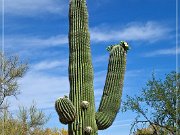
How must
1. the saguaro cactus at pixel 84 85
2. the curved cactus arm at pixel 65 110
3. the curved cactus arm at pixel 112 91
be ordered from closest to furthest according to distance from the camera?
the curved cactus arm at pixel 65 110
the saguaro cactus at pixel 84 85
the curved cactus arm at pixel 112 91

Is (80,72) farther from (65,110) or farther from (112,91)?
(65,110)

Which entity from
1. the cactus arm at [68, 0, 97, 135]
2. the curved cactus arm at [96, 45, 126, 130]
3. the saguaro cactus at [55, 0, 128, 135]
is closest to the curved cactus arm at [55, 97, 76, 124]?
the saguaro cactus at [55, 0, 128, 135]

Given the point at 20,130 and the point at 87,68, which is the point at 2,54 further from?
the point at 87,68

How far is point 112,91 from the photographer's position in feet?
38.3

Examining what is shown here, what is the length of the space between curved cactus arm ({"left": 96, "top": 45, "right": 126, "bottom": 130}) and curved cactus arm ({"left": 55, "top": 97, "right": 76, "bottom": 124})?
840mm

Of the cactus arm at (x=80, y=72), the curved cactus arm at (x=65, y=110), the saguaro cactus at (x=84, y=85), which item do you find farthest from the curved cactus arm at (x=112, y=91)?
the curved cactus arm at (x=65, y=110)

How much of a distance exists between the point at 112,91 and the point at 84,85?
819 mm

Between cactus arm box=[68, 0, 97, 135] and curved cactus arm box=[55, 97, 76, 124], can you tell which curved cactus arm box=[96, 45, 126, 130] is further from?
curved cactus arm box=[55, 97, 76, 124]

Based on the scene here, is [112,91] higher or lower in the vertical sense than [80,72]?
lower

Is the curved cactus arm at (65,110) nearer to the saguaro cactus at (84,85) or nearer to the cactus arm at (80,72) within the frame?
the saguaro cactus at (84,85)

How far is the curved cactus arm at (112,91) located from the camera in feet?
37.9

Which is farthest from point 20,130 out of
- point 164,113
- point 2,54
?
point 164,113

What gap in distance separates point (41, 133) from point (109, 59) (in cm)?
2075

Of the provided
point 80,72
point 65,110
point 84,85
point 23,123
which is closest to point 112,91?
point 84,85
